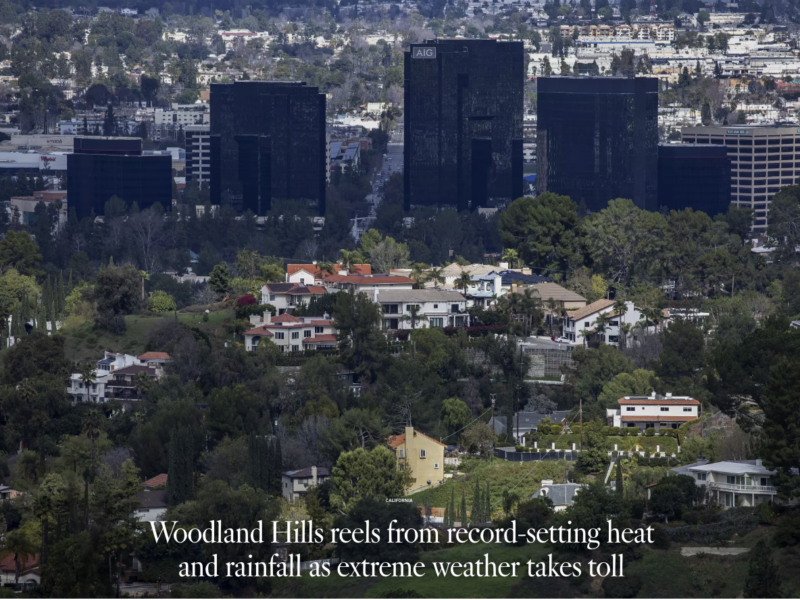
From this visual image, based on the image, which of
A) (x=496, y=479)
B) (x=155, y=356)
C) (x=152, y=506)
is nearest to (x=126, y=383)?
(x=155, y=356)

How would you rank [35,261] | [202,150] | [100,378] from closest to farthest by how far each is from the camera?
[100,378] → [35,261] → [202,150]

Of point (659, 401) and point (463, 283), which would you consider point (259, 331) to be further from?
point (659, 401)

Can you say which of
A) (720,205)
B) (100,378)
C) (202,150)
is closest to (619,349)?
(100,378)

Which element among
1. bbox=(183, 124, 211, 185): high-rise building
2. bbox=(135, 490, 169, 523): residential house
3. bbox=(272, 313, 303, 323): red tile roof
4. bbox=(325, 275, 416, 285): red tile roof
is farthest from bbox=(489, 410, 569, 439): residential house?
bbox=(183, 124, 211, 185): high-rise building

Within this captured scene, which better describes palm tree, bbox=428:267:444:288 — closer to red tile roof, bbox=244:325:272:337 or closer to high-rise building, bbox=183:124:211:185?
red tile roof, bbox=244:325:272:337

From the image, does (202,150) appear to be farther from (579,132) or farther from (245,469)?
(245,469)
